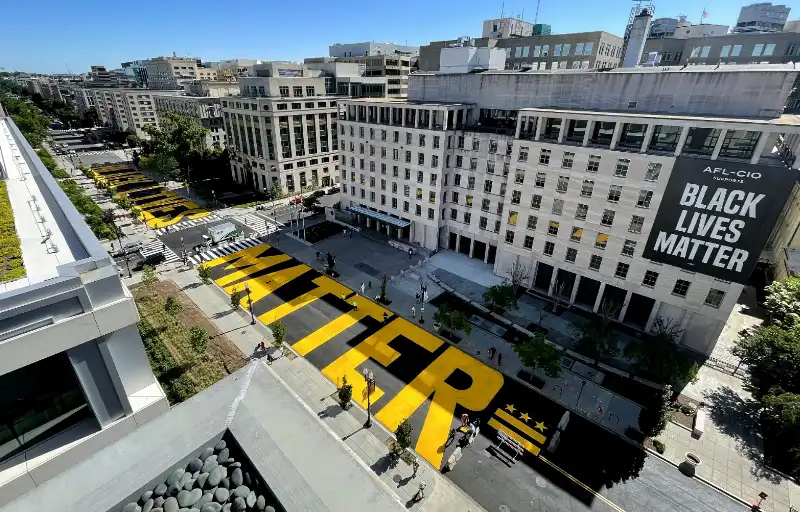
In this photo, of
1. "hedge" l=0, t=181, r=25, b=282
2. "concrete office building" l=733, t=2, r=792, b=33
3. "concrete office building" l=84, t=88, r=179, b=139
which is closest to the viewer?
"hedge" l=0, t=181, r=25, b=282

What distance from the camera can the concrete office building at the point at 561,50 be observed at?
84750 millimetres

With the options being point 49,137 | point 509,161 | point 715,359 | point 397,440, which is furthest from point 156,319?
point 49,137

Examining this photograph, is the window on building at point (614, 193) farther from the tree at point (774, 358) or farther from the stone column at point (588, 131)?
the tree at point (774, 358)

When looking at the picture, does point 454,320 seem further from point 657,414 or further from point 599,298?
point 599,298

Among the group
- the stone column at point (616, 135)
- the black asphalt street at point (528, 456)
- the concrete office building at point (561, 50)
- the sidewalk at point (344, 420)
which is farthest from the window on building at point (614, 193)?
the concrete office building at point (561, 50)

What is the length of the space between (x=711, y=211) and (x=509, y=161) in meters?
21.0

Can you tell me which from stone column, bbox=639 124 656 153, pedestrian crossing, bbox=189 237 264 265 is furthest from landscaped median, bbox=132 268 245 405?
stone column, bbox=639 124 656 153

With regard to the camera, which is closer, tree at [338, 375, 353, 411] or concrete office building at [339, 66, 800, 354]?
tree at [338, 375, 353, 411]

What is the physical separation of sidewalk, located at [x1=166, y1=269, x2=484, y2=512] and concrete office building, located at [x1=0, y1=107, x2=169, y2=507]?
11.5 metres

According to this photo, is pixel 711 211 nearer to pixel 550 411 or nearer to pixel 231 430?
pixel 550 411

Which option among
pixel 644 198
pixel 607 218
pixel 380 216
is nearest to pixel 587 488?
pixel 607 218

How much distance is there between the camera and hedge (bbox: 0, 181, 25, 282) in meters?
17.3

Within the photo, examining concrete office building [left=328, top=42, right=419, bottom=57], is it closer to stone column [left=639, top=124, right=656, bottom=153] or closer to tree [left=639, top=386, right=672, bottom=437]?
stone column [left=639, top=124, right=656, bottom=153]

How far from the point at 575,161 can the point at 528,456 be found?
29.3m
